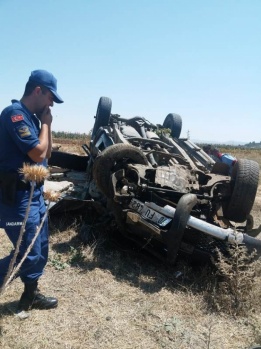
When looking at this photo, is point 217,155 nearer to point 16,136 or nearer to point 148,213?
point 148,213

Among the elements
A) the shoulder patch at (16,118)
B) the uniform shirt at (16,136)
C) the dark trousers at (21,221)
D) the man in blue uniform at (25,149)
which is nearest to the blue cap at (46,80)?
the man in blue uniform at (25,149)

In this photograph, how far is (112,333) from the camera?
2920mm

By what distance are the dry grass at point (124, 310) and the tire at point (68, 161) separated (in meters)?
2.72

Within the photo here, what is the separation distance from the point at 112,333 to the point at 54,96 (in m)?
2.00

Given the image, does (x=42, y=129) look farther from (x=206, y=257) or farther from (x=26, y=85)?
(x=206, y=257)

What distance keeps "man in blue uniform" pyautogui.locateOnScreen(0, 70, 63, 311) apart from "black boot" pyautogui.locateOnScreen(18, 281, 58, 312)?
18cm

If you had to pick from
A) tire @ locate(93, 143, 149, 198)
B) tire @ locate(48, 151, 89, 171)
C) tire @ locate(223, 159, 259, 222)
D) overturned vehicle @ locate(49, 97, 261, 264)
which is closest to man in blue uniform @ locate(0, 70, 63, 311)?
overturned vehicle @ locate(49, 97, 261, 264)

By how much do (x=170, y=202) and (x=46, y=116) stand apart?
1965 millimetres

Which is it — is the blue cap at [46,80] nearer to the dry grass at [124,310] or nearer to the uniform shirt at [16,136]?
the uniform shirt at [16,136]

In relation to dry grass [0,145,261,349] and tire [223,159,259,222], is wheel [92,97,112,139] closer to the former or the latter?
dry grass [0,145,261,349]

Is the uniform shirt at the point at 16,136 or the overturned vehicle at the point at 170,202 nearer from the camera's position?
the uniform shirt at the point at 16,136

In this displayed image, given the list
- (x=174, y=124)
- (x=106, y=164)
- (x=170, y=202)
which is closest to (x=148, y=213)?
(x=170, y=202)

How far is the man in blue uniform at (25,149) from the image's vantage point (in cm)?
267

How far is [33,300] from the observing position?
10.3ft
